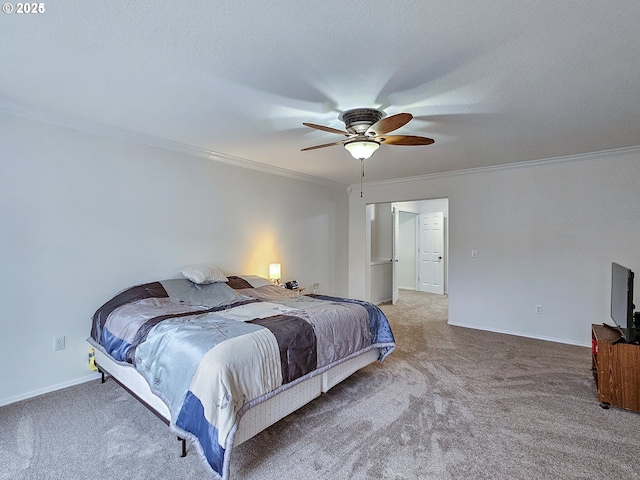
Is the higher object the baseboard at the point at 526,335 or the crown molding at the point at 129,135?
the crown molding at the point at 129,135

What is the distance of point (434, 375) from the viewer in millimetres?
3094

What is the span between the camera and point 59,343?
9.30 ft

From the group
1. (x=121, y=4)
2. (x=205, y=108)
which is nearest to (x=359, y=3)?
(x=121, y=4)

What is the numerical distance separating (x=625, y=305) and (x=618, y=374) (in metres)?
0.54

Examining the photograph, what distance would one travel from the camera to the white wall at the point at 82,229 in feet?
8.61

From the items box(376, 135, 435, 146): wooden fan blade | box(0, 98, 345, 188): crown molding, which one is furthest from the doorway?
box(376, 135, 435, 146): wooden fan blade

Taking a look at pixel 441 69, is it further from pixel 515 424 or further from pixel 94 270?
pixel 94 270

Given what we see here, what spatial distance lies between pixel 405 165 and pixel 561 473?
11.9 ft

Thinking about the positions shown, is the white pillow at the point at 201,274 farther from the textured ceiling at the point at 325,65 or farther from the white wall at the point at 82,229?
the textured ceiling at the point at 325,65

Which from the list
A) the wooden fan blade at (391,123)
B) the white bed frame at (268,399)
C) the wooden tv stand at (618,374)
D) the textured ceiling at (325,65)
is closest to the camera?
the textured ceiling at (325,65)

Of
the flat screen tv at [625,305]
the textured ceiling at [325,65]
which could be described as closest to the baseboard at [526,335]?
the flat screen tv at [625,305]

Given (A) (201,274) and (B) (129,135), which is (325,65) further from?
(A) (201,274)

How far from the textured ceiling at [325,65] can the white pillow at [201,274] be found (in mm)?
1427

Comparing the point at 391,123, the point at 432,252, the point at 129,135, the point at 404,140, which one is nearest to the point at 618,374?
the point at 404,140
